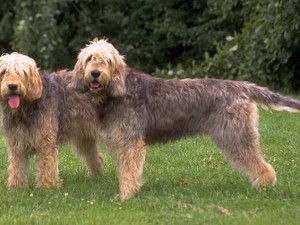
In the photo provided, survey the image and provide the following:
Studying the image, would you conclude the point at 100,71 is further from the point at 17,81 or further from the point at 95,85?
the point at 17,81

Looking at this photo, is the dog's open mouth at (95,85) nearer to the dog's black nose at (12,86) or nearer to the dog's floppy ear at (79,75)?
the dog's floppy ear at (79,75)

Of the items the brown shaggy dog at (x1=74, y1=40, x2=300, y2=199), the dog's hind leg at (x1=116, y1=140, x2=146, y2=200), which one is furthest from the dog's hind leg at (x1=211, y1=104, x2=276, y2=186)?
the dog's hind leg at (x1=116, y1=140, x2=146, y2=200)

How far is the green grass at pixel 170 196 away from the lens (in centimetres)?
718

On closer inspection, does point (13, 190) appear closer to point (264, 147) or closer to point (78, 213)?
point (78, 213)

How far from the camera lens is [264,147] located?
426 inches

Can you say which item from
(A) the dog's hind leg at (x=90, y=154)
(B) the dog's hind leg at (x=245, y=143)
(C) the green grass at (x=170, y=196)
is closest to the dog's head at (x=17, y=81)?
(C) the green grass at (x=170, y=196)

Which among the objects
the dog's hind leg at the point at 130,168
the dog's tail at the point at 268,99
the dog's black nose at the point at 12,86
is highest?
the dog's tail at the point at 268,99

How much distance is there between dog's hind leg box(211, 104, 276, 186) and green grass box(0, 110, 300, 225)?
16 centimetres

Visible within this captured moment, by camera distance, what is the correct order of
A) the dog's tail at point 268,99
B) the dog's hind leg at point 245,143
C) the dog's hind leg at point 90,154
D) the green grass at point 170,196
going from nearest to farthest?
the green grass at point 170,196, the dog's hind leg at point 245,143, the dog's tail at point 268,99, the dog's hind leg at point 90,154

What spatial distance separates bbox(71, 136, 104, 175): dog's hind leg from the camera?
929 cm

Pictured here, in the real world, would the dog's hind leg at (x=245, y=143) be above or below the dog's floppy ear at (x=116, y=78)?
below

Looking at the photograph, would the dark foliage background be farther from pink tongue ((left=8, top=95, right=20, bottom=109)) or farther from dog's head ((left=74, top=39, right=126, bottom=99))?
pink tongue ((left=8, top=95, right=20, bottom=109))

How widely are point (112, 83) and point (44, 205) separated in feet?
4.41

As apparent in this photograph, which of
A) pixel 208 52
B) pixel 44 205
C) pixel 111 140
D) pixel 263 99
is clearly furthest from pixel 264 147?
pixel 208 52
